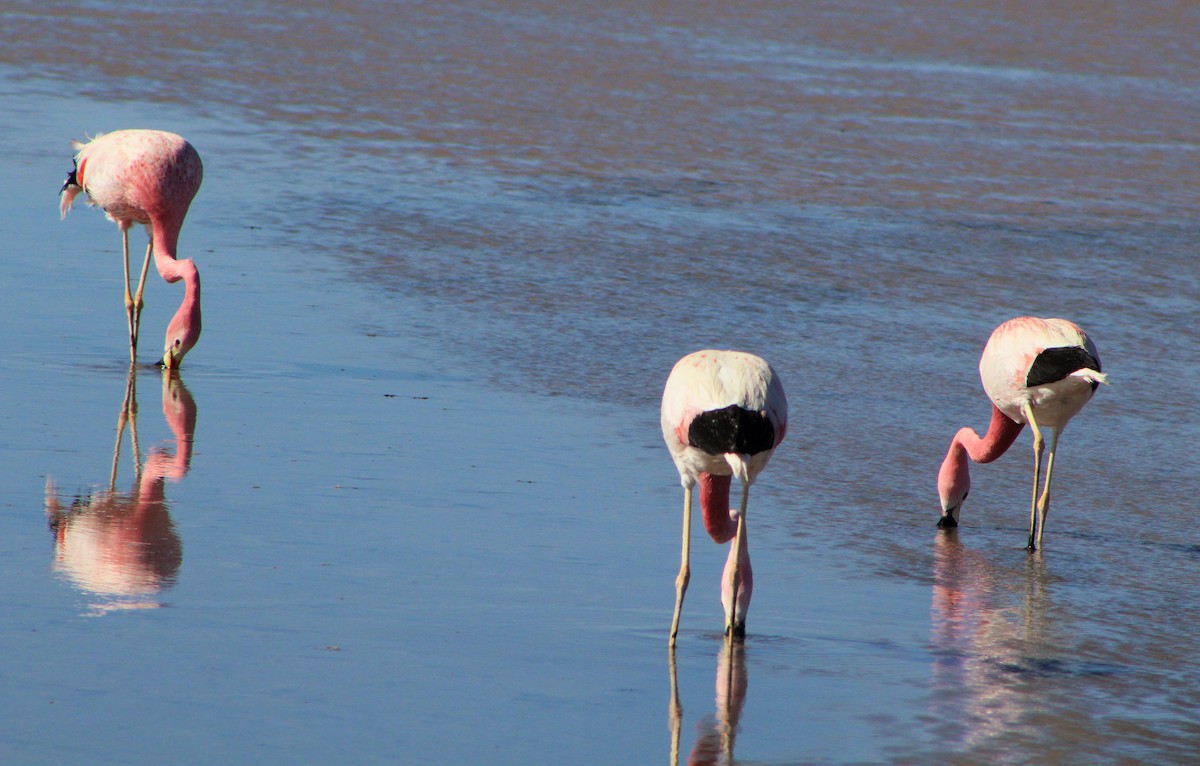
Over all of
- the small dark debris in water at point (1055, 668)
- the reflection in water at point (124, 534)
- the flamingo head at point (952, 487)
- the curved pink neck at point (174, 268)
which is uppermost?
the curved pink neck at point (174, 268)

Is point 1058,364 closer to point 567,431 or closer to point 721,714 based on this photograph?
point 567,431

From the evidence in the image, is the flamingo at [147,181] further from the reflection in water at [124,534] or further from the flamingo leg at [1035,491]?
the flamingo leg at [1035,491]

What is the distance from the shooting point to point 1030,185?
12.9 meters

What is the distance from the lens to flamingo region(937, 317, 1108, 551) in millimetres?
5848

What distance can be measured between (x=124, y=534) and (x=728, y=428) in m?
2.05

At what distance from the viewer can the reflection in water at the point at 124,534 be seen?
4746mm

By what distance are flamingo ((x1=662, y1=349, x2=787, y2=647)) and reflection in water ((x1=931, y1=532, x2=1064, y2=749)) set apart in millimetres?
634

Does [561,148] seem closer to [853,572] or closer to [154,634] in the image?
[853,572]

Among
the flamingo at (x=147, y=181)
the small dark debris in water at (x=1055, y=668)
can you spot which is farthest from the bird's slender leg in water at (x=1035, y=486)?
the flamingo at (x=147, y=181)

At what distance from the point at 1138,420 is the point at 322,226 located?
16.8 ft

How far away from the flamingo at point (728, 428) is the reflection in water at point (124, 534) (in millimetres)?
1563

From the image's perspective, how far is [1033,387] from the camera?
5.95m

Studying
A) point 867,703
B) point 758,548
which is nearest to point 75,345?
point 758,548

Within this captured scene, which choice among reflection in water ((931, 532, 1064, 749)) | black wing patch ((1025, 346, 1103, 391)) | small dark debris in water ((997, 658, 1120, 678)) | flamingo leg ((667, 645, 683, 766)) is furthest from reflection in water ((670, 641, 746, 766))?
black wing patch ((1025, 346, 1103, 391))
